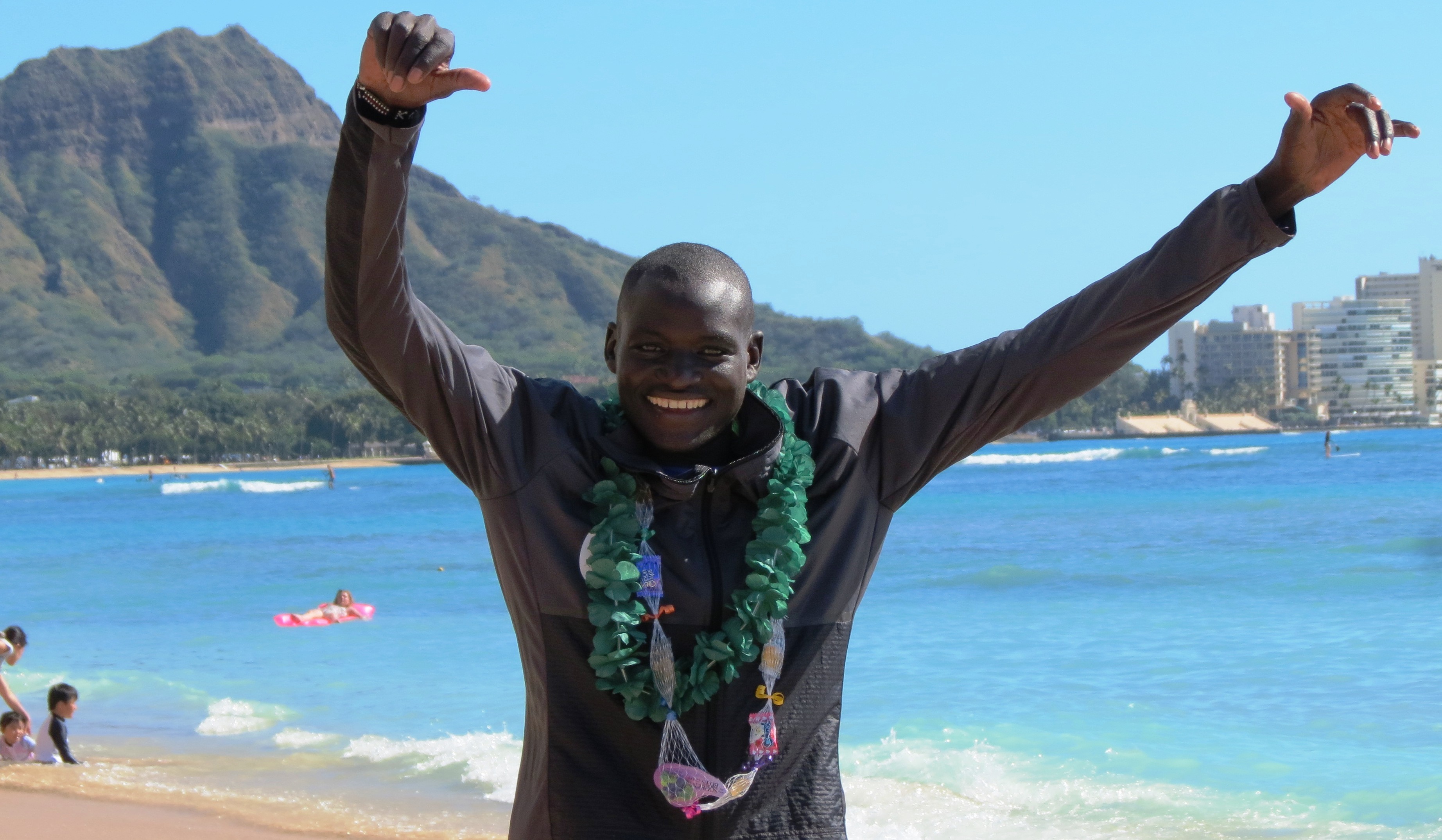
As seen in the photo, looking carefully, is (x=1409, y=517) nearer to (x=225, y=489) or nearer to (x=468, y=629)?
(x=468, y=629)

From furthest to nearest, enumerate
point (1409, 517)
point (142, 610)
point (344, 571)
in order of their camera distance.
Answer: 1. point (1409, 517)
2. point (344, 571)
3. point (142, 610)

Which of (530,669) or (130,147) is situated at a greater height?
(130,147)

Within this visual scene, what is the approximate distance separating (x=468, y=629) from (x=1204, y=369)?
463ft

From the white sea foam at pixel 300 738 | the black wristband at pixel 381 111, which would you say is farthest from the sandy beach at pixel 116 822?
the black wristband at pixel 381 111

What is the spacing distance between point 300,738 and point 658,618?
794cm

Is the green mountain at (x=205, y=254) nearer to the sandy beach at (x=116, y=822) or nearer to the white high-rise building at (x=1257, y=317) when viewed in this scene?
the white high-rise building at (x=1257, y=317)

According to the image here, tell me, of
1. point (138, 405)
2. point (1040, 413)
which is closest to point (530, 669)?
point (1040, 413)

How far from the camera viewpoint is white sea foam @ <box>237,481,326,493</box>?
206ft

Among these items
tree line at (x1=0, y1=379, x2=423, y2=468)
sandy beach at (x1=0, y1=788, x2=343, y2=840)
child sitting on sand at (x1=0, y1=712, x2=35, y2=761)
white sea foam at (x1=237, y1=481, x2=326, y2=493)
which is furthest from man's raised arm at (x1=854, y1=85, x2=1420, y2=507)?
tree line at (x1=0, y1=379, x2=423, y2=468)

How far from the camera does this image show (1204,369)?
145625 mm

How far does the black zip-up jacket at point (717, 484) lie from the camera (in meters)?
1.83

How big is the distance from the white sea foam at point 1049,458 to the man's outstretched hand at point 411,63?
72563 millimetres

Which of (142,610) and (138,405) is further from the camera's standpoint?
(138,405)

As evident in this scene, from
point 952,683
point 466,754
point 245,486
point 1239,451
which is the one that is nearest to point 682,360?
point 466,754
